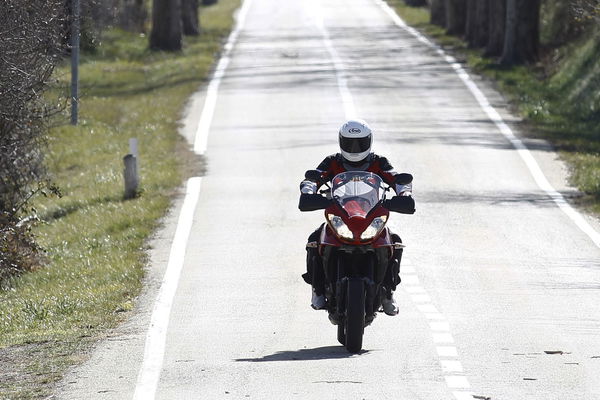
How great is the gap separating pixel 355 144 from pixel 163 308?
3163mm

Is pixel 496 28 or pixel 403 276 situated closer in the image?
pixel 403 276

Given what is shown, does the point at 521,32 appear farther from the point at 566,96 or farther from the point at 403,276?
the point at 403,276

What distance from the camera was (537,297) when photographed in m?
13.7

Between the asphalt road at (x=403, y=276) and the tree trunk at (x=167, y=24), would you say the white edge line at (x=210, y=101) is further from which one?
the tree trunk at (x=167, y=24)

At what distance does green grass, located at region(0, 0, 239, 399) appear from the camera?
462 inches

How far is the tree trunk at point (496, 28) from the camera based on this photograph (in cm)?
3903

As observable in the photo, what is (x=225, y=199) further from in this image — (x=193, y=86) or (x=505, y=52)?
(x=505, y=52)

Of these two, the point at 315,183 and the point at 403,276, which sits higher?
the point at 315,183

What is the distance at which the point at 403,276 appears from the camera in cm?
1485

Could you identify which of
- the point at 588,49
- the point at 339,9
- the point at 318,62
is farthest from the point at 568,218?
the point at 339,9

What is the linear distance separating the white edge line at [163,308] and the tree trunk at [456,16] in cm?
2849

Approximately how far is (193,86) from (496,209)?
54.2 feet

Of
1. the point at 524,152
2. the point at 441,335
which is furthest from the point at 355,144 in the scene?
the point at 524,152

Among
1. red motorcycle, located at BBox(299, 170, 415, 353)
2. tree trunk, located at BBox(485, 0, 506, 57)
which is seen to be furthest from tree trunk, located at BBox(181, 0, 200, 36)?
red motorcycle, located at BBox(299, 170, 415, 353)
